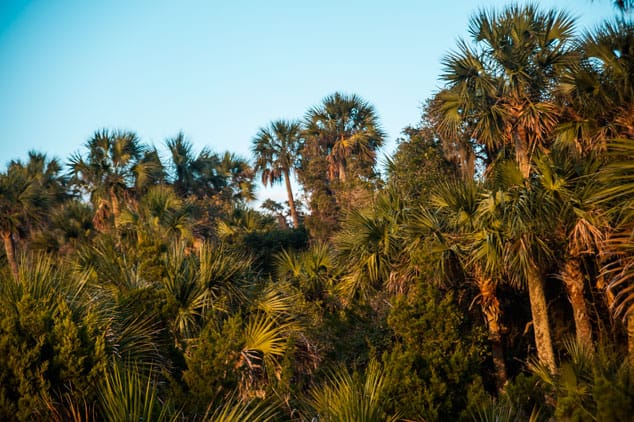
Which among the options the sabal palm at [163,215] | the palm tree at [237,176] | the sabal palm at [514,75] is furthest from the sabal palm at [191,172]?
the sabal palm at [514,75]

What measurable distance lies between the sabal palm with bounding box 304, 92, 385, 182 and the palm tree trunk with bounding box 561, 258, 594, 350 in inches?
805

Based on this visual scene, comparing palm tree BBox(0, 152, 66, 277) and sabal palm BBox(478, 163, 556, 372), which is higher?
palm tree BBox(0, 152, 66, 277)

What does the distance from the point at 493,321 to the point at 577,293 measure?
6.32ft

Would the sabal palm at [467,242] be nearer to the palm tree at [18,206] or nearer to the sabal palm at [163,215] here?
the sabal palm at [163,215]

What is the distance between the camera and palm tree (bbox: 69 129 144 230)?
26.5 metres

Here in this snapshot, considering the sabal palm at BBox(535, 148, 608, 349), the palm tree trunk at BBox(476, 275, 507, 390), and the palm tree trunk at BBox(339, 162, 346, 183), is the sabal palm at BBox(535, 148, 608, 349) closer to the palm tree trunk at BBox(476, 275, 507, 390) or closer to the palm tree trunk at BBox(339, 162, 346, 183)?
the palm tree trunk at BBox(476, 275, 507, 390)

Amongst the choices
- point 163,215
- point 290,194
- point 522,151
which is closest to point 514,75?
point 522,151

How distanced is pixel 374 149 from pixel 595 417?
91.4 feet

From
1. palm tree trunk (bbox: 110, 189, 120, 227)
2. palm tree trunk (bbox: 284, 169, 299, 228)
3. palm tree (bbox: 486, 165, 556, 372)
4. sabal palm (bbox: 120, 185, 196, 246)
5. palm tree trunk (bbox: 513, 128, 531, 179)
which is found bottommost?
palm tree (bbox: 486, 165, 556, 372)

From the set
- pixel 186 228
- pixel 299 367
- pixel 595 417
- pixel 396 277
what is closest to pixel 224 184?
pixel 186 228

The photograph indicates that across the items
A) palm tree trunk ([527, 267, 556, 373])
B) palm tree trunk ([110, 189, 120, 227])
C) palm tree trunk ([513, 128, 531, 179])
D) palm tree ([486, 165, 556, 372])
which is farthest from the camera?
palm tree trunk ([110, 189, 120, 227])

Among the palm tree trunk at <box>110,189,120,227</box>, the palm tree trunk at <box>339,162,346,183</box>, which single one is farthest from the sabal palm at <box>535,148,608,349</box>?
the palm tree trunk at <box>339,162,346,183</box>

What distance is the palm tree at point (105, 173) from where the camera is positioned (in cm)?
2655

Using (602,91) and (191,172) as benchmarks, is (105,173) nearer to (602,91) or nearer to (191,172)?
(191,172)
